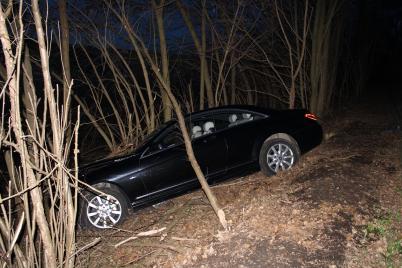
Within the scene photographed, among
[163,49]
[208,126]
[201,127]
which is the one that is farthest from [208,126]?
[163,49]

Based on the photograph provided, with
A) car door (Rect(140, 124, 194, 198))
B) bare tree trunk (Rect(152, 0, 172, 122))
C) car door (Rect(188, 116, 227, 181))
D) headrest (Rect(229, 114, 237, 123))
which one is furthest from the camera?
bare tree trunk (Rect(152, 0, 172, 122))

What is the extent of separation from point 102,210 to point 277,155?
11.0ft

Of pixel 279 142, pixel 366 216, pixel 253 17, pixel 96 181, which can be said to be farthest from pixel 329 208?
pixel 253 17

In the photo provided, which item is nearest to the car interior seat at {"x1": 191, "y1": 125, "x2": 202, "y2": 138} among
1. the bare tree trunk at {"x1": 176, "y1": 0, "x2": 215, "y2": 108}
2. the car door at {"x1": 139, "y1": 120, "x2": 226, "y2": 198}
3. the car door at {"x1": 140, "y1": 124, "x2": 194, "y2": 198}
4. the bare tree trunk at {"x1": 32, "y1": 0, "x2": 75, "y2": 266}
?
the car door at {"x1": 139, "y1": 120, "x2": 226, "y2": 198}

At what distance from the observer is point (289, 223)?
4852 mm

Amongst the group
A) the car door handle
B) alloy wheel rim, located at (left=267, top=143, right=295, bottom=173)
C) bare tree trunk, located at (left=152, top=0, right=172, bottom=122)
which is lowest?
alloy wheel rim, located at (left=267, top=143, right=295, bottom=173)

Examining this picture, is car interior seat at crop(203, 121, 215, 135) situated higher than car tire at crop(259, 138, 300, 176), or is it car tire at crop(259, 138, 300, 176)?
car interior seat at crop(203, 121, 215, 135)

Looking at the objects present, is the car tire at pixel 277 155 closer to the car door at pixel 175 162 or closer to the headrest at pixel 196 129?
the car door at pixel 175 162

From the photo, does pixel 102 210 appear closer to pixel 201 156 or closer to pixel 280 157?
pixel 201 156

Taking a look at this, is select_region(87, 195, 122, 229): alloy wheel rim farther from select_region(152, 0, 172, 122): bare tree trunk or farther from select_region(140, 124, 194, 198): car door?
select_region(152, 0, 172, 122): bare tree trunk

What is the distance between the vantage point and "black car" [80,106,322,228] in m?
6.56

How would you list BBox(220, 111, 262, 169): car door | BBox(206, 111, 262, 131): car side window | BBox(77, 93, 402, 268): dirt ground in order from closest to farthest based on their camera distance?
1. BBox(77, 93, 402, 268): dirt ground
2. BBox(220, 111, 262, 169): car door
3. BBox(206, 111, 262, 131): car side window

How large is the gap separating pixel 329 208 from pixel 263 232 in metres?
1.00

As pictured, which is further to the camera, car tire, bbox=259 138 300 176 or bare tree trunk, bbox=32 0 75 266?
car tire, bbox=259 138 300 176
